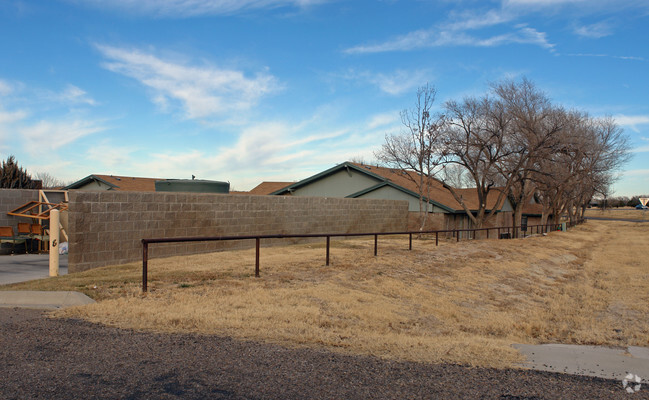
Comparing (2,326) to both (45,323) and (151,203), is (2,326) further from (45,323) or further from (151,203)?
(151,203)

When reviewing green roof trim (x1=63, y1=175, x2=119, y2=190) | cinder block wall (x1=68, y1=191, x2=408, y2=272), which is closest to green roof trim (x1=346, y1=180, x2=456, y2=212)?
cinder block wall (x1=68, y1=191, x2=408, y2=272)

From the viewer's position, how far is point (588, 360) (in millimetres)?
5508

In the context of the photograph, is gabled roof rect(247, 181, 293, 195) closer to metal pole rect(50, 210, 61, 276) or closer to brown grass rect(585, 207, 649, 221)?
metal pole rect(50, 210, 61, 276)

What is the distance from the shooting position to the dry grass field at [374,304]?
609 cm

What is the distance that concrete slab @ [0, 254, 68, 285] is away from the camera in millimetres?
10914

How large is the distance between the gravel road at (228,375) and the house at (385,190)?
23.6m

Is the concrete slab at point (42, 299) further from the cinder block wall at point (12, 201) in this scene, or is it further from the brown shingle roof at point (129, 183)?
the brown shingle roof at point (129, 183)

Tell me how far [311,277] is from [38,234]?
1146 cm

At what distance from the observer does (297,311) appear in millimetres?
7238

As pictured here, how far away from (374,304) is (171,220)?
8.01 meters

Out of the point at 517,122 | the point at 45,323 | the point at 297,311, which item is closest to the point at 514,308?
the point at 297,311

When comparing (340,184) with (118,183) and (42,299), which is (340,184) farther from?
(42,299)

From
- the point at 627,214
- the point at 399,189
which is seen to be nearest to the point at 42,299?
the point at 399,189

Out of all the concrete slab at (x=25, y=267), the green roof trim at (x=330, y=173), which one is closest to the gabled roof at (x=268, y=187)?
the green roof trim at (x=330, y=173)
